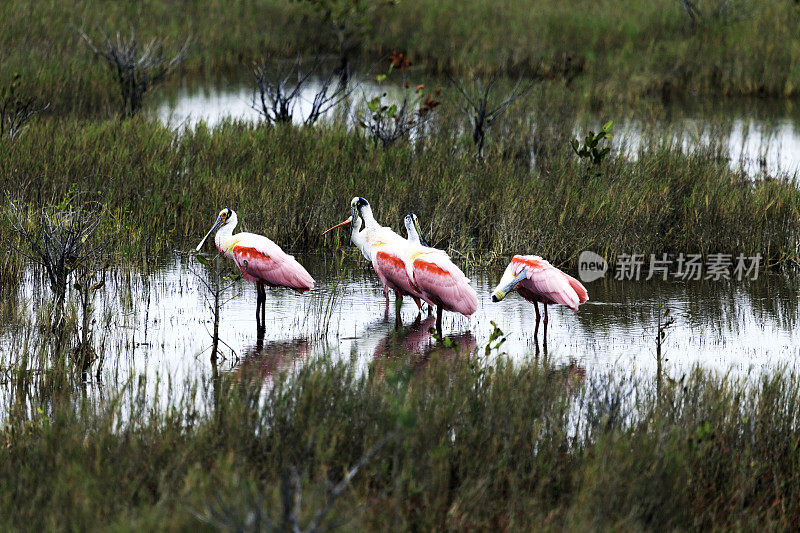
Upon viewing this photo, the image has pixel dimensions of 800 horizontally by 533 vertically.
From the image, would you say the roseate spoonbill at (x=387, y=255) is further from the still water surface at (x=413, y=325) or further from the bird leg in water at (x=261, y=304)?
the bird leg in water at (x=261, y=304)

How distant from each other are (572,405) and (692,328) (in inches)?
99.3

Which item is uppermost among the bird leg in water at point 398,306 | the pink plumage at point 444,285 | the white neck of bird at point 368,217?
the white neck of bird at point 368,217

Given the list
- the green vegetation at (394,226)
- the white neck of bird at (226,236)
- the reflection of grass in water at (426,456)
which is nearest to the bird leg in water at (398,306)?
the green vegetation at (394,226)

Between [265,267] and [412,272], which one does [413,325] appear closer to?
[412,272]

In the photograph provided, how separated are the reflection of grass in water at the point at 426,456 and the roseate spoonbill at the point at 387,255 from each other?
262 cm

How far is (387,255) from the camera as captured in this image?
840 centimetres

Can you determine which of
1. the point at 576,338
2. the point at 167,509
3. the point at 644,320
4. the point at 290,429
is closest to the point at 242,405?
the point at 290,429

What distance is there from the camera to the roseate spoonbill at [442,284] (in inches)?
308

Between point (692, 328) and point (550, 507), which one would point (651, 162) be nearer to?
point (692, 328)

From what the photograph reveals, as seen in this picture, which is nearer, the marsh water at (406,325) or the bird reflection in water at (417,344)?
the marsh water at (406,325)

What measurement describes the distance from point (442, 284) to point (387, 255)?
0.74 meters

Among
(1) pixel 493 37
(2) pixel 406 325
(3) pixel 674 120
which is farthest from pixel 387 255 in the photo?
(1) pixel 493 37

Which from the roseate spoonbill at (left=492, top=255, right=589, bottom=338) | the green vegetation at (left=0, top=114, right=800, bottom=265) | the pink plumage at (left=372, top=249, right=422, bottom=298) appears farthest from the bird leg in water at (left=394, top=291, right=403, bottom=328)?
the green vegetation at (left=0, top=114, right=800, bottom=265)

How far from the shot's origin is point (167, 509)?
3.98 m
